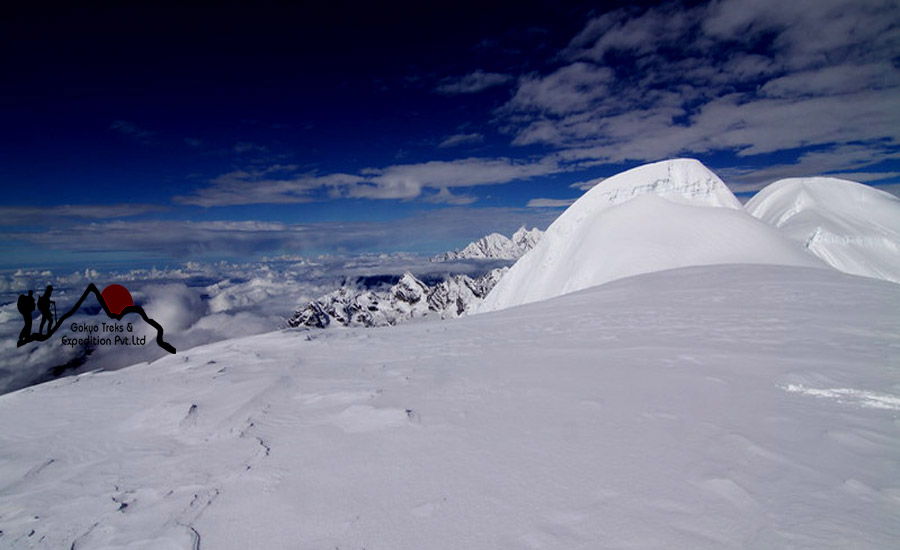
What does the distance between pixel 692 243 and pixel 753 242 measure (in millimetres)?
4300

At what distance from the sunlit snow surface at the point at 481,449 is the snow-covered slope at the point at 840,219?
3175 inches

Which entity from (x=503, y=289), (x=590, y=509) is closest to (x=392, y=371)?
(x=590, y=509)

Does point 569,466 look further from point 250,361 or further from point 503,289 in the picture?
point 503,289

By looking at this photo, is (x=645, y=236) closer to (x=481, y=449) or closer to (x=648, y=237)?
(x=648, y=237)

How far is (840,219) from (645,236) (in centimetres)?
8907

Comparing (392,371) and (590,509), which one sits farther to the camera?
(392,371)

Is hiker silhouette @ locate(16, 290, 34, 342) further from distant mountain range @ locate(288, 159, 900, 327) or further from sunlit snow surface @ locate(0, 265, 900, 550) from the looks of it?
distant mountain range @ locate(288, 159, 900, 327)

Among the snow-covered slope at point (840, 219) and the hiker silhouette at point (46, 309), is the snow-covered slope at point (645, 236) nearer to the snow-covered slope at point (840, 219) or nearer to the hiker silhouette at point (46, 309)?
the hiker silhouette at point (46, 309)

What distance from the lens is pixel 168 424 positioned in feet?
19.1

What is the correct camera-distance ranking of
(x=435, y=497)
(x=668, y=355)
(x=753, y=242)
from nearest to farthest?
1. (x=435, y=497)
2. (x=668, y=355)
3. (x=753, y=242)

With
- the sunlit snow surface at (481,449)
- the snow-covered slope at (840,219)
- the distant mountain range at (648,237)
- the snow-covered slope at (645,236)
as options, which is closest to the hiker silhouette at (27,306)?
the sunlit snow surface at (481,449)

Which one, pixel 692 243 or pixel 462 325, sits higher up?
pixel 692 243

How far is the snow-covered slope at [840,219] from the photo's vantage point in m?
74.6

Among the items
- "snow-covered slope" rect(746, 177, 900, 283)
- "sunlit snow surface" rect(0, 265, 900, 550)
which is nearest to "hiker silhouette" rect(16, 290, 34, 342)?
"sunlit snow surface" rect(0, 265, 900, 550)
